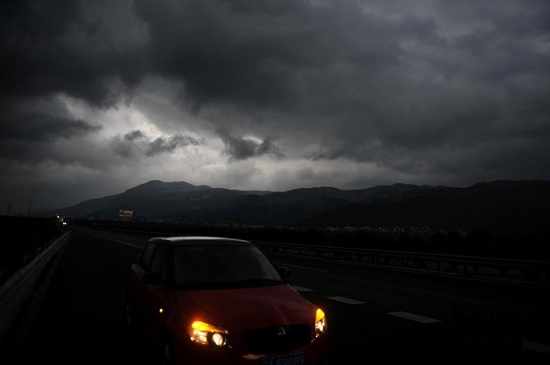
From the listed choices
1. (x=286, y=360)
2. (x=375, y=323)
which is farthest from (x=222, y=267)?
(x=375, y=323)

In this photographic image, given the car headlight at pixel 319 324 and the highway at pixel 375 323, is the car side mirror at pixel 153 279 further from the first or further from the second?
the car headlight at pixel 319 324

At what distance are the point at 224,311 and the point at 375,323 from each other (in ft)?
14.4

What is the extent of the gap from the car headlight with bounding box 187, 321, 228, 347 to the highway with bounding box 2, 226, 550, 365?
5.38 ft

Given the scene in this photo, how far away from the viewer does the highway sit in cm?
582

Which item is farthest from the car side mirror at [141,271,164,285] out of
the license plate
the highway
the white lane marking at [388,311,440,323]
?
the white lane marking at [388,311,440,323]

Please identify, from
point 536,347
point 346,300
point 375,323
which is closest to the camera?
point 536,347

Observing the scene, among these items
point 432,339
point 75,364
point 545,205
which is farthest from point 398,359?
point 545,205

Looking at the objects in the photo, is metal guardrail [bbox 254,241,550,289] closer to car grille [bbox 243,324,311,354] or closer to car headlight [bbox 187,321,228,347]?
car grille [bbox 243,324,311,354]

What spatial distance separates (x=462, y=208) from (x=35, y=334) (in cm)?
17242

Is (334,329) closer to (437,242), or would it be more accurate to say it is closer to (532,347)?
(532,347)

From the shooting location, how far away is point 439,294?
11.8m

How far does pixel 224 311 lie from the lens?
4.29 metres

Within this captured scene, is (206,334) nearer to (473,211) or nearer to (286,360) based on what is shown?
(286,360)

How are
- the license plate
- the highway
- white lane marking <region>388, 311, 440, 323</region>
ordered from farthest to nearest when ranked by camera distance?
1. white lane marking <region>388, 311, 440, 323</region>
2. the highway
3. the license plate
